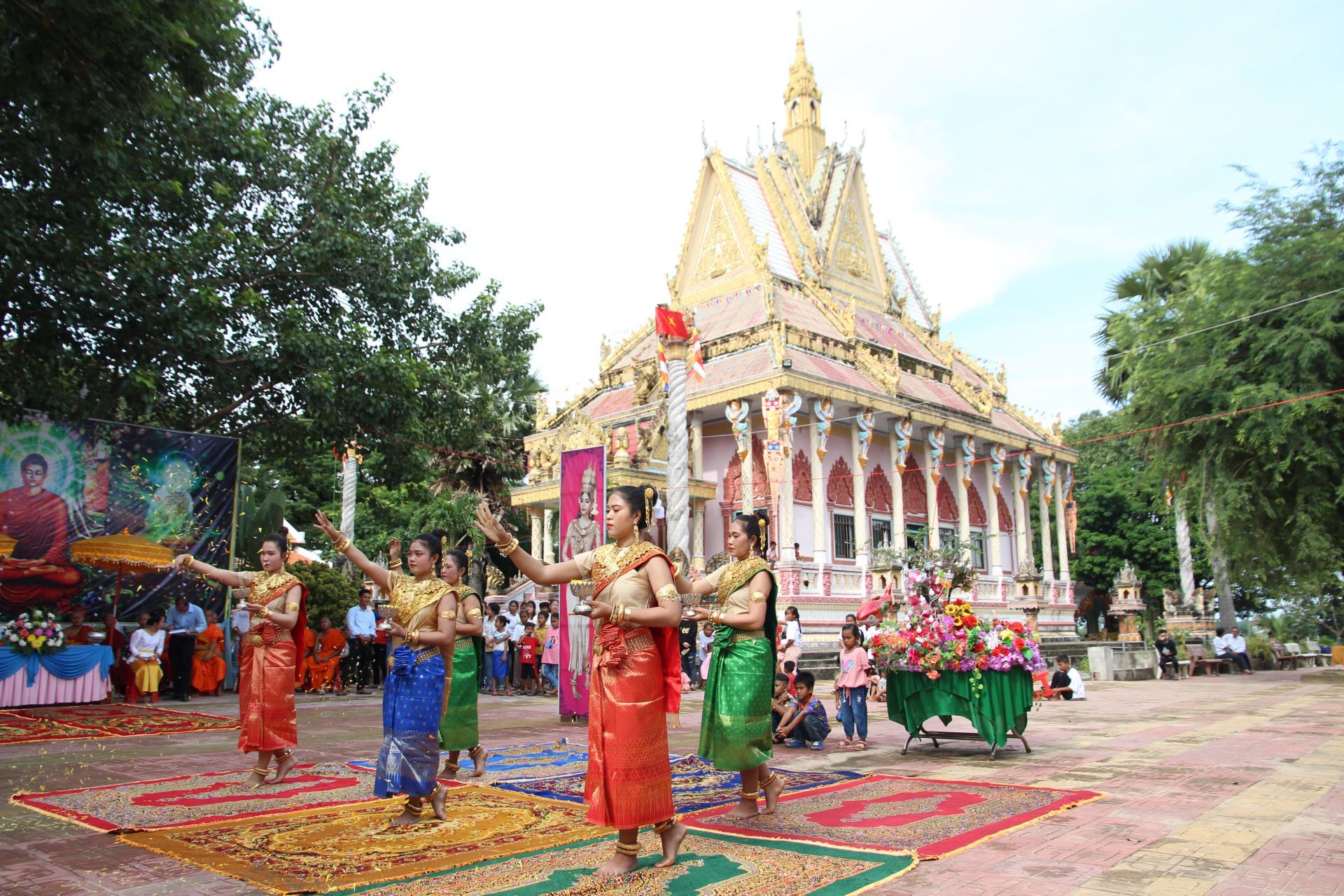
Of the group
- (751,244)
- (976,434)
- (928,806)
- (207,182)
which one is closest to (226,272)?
(207,182)

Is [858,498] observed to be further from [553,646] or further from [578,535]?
[578,535]

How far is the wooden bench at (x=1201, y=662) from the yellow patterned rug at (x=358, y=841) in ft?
61.8

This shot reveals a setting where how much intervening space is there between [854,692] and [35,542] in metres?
10.8

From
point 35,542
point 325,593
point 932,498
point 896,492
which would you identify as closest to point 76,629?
point 35,542

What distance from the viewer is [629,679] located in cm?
411

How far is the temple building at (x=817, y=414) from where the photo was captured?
66.2 feet

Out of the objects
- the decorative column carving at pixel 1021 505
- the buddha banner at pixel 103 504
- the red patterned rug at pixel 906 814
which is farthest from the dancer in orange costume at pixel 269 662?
the decorative column carving at pixel 1021 505

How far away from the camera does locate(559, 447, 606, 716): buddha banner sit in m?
10.7

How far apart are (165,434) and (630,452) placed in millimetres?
9128

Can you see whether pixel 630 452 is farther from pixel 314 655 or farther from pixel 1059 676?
pixel 1059 676

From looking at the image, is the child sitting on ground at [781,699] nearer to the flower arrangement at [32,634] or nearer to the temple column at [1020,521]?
the flower arrangement at [32,634]

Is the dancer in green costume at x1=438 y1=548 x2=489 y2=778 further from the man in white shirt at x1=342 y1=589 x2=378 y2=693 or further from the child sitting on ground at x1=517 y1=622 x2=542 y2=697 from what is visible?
the man in white shirt at x1=342 y1=589 x2=378 y2=693

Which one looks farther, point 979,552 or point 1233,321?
point 979,552

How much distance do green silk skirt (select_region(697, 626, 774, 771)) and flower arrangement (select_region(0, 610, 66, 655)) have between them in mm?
10435
